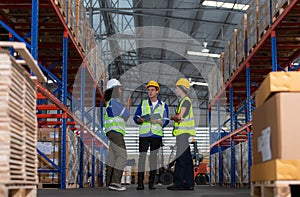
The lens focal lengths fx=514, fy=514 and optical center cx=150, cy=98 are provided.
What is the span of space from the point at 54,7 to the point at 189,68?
23.5 meters

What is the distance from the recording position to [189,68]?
32094mm

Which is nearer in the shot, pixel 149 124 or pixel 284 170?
pixel 284 170

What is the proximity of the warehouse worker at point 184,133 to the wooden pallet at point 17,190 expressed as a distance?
4.75 meters

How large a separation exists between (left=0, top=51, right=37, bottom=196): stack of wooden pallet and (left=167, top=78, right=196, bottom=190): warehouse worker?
4661mm

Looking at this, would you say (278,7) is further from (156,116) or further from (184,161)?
(184,161)

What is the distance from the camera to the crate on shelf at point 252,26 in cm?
1113

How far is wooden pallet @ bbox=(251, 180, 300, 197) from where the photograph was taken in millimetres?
3451

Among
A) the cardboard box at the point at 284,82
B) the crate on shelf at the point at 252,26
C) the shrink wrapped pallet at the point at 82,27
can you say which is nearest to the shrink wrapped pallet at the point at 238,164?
the crate on shelf at the point at 252,26

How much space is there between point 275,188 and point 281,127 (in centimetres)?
42

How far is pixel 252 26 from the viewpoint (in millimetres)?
11539

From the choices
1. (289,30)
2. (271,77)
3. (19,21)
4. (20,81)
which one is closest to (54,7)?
(19,21)

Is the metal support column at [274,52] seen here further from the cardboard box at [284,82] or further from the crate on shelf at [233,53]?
the cardboard box at [284,82]

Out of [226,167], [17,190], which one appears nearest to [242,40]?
[226,167]

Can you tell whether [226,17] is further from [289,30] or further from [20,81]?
[20,81]
